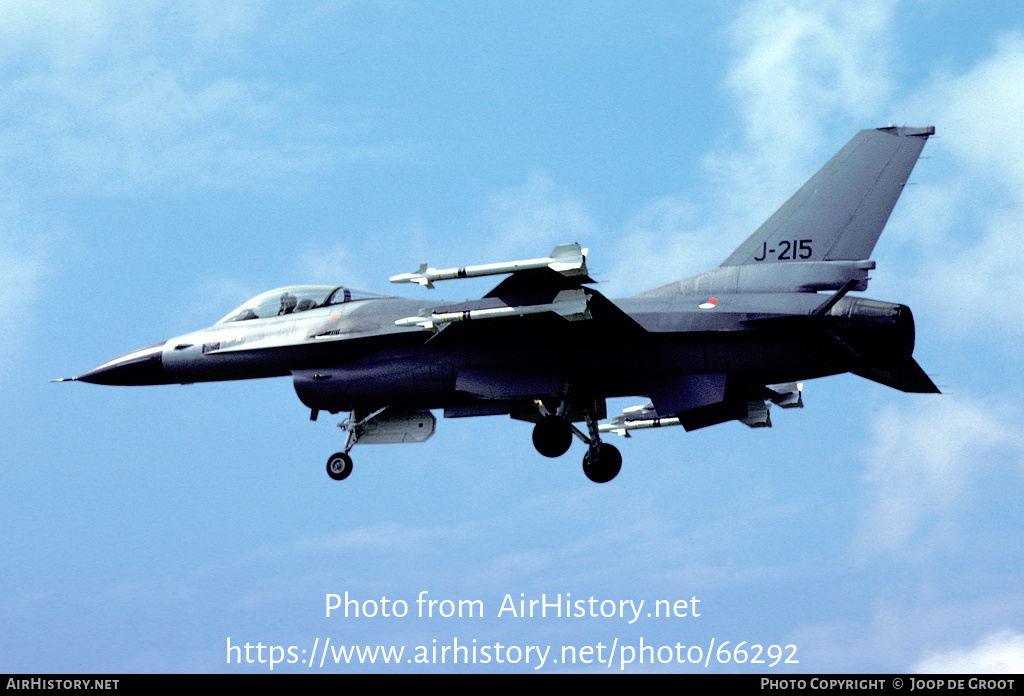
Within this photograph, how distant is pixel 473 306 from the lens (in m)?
19.4

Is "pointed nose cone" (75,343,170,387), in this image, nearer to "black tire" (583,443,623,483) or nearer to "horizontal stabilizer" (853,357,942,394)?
"black tire" (583,443,623,483)

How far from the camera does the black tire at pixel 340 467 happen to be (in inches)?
902

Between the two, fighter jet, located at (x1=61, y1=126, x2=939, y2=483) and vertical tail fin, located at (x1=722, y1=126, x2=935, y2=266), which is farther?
vertical tail fin, located at (x1=722, y1=126, x2=935, y2=266)

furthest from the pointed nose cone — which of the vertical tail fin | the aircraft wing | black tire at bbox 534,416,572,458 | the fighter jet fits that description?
the vertical tail fin

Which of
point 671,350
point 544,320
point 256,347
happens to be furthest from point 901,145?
point 256,347

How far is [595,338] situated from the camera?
2061 cm

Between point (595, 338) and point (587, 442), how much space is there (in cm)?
290

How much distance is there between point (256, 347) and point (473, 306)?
18.0ft

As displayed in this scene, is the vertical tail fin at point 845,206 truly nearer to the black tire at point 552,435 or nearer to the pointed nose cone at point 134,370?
the black tire at point 552,435

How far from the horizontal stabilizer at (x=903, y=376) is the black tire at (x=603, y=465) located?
5024 millimetres

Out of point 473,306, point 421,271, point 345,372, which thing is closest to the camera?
point 421,271

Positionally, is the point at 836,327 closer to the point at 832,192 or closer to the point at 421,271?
the point at 832,192

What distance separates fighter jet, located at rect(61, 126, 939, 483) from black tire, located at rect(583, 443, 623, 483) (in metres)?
0.03

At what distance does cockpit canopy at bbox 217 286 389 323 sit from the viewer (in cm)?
2322
